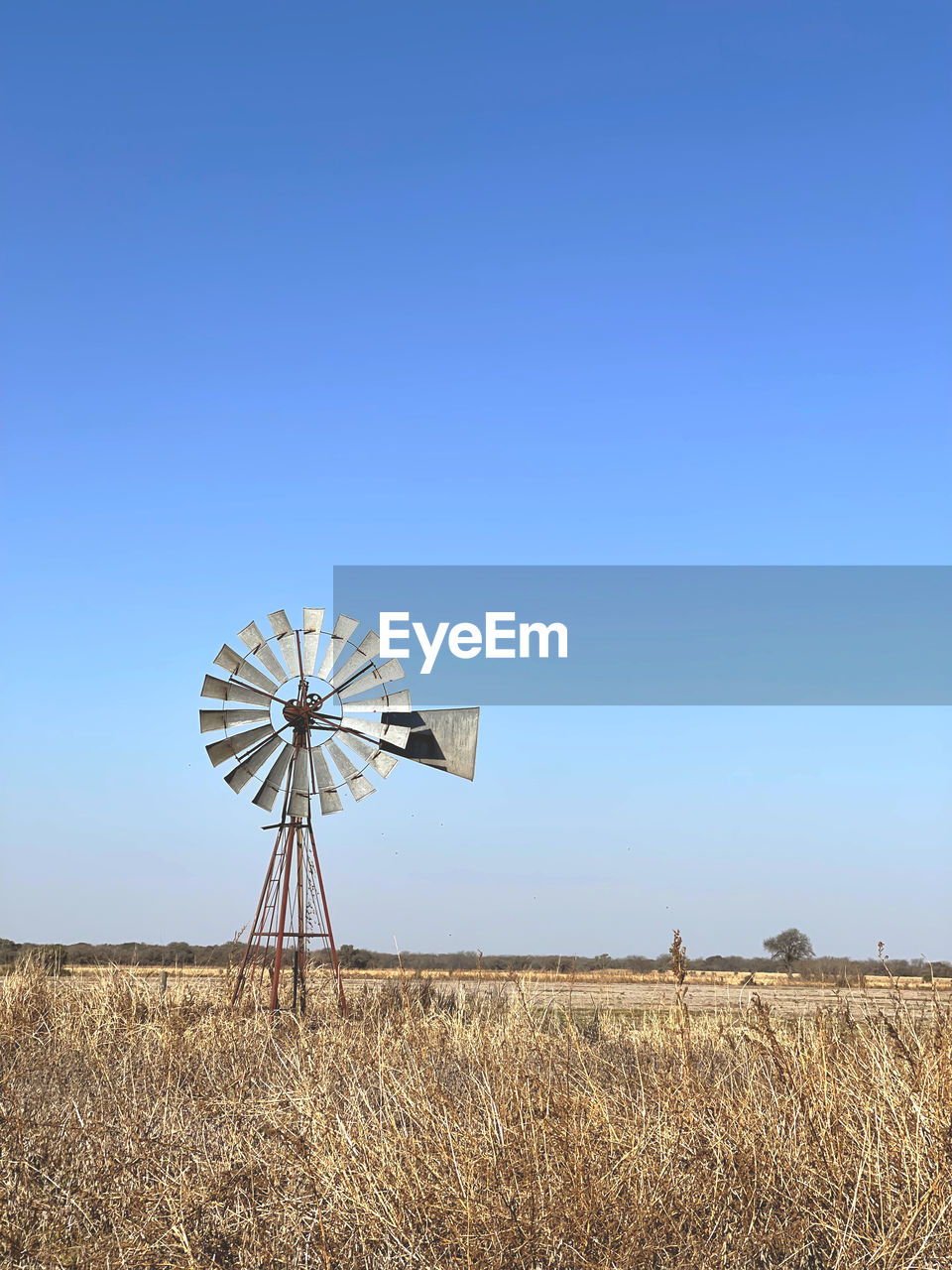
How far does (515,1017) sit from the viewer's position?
29.9 ft

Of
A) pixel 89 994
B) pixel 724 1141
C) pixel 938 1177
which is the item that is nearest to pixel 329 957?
pixel 89 994

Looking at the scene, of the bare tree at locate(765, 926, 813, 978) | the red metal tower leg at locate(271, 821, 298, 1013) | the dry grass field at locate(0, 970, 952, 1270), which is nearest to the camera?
the dry grass field at locate(0, 970, 952, 1270)

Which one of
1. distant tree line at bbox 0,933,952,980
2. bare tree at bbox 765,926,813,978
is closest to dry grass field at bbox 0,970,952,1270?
distant tree line at bbox 0,933,952,980

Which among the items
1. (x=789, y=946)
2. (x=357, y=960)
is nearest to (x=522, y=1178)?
(x=357, y=960)

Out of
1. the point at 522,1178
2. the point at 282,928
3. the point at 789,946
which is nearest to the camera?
the point at 522,1178

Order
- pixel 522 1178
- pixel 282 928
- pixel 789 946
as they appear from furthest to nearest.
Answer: pixel 789 946 < pixel 282 928 < pixel 522 1178

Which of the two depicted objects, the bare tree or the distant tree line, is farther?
the bare tree

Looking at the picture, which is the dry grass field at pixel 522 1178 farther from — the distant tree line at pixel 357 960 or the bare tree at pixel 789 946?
the bare tree at pixel 789 946

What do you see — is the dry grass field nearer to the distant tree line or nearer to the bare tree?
the distant tree line

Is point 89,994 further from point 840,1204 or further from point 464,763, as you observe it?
point 840,1204

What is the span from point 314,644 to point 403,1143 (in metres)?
12.0

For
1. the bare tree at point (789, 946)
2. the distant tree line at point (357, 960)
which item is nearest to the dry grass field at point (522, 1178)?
the distant tree line at point (357, 960)

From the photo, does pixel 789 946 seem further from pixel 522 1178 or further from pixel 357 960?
pixel 522 1178

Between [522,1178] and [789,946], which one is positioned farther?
[789,946]
